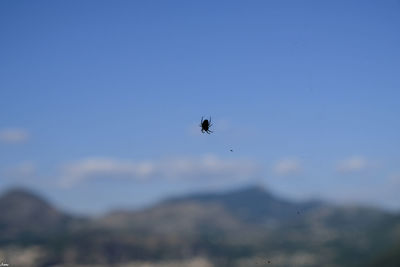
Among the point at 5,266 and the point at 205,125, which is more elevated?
the point at 205,125

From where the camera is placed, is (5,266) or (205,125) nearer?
(205,125)
